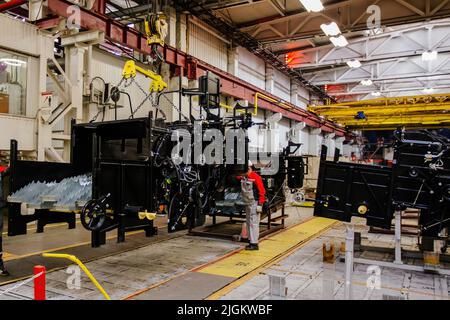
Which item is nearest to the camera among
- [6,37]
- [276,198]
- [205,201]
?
[205,201]

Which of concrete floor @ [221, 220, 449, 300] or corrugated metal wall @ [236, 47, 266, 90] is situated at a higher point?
corrugated metal wall @ [236, 47, 266, 90]

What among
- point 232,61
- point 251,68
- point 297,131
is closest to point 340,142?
point 297,131

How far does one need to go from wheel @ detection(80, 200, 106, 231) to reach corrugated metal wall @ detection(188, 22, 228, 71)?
8723 millimetres

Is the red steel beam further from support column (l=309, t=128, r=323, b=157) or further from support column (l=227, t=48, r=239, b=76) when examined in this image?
support column (l=309, t=128, r=323, b=157)

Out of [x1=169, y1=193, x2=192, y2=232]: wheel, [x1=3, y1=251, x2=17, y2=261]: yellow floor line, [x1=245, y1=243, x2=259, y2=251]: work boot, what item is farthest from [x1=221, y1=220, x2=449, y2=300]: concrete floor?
[x1=3, y1=251, x2=17, y2=261]: yellow floor line

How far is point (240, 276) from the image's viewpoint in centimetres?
465

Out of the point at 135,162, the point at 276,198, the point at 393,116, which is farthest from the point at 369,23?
the point at 135,162

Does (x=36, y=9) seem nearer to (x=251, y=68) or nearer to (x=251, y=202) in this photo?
(x=251, y=202)

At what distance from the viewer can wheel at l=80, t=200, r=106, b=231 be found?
13.3ft

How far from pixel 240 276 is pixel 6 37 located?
6.39 m

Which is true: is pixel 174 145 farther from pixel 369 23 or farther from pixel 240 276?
pixel 369 23

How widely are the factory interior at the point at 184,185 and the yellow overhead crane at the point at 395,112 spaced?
53mm

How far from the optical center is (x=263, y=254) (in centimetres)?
589

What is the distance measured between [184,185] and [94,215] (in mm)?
1452
